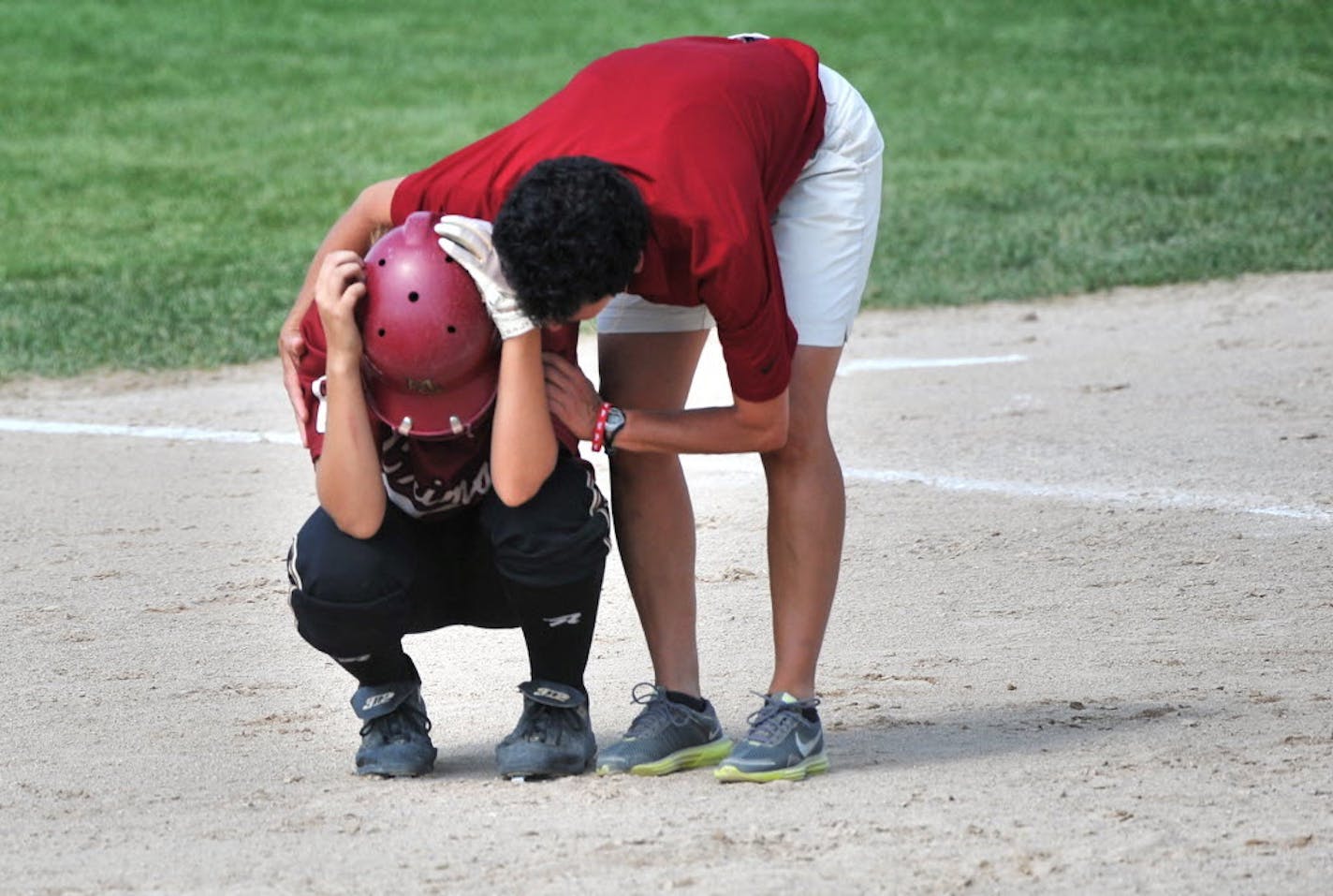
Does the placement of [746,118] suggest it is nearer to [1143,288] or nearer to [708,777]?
[708,777]

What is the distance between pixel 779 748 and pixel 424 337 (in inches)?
40.0

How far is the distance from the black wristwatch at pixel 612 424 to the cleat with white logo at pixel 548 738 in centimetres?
56

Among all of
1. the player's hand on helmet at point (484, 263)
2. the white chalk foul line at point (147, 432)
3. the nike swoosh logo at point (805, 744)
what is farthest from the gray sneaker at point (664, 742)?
the white chalk foul line at point (147, 432)

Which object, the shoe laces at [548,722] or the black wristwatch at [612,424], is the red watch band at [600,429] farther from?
the shoe laces at [548,722]

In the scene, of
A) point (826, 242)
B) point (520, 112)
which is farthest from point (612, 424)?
point (520, 112)

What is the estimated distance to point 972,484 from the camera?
640 cm

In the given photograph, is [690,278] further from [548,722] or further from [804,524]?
[548,722]

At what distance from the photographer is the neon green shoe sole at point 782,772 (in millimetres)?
3830

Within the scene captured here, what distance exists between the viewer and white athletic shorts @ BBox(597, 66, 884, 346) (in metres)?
3.85

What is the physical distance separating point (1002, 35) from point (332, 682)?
1585 centimetres

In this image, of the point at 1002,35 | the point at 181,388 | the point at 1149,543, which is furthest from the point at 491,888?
the point at 1002,35

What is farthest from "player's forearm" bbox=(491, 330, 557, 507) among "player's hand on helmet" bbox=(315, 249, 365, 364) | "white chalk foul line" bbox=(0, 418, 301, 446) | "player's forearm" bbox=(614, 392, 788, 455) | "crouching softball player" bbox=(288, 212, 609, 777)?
"white chalk foul line" bbox=(0, 418, 301, 446)

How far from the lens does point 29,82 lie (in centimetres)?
1769

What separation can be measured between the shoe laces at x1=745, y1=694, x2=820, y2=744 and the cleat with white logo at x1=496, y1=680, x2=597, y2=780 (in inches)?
13.0
